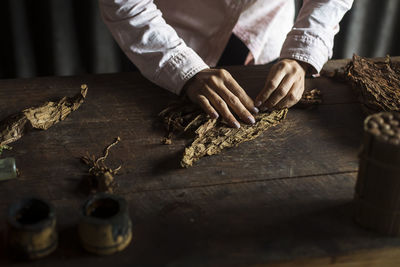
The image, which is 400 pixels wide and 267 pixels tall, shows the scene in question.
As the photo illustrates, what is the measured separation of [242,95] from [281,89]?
0.11 m

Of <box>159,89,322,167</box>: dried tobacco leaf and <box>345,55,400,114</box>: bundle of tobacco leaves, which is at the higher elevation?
<box>345,55,400,114</box>: bundle of tobacco leaves

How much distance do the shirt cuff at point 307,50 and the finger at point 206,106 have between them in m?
0.32

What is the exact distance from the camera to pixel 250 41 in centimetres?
152

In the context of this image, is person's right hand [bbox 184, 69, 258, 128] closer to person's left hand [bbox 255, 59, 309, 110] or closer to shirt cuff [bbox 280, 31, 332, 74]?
person's left hand [bbox 255, 59, 309, 110]

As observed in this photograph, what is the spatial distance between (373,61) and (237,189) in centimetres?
80

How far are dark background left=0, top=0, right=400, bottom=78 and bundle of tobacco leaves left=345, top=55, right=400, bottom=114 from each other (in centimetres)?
91

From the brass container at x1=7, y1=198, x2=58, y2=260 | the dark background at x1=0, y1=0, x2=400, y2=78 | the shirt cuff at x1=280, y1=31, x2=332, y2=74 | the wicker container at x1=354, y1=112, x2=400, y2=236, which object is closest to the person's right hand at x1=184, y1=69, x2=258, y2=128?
the shirt cuff at x1=280, y1=31, x2=332, y2=74

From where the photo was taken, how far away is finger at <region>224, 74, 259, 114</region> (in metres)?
1.25

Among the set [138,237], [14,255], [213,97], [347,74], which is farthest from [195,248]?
[347,74]

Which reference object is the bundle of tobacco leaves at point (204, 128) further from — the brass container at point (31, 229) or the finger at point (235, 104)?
the brass container at point (31, 229)

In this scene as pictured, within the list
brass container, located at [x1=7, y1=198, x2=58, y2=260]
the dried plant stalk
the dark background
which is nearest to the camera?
brass container, located at [x1=7, y1=198, x2=58, y2=260]

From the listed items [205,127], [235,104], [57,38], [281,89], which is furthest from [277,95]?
[57,38]

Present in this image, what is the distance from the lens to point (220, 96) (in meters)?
1.25

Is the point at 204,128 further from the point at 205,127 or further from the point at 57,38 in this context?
the point at 57,38
